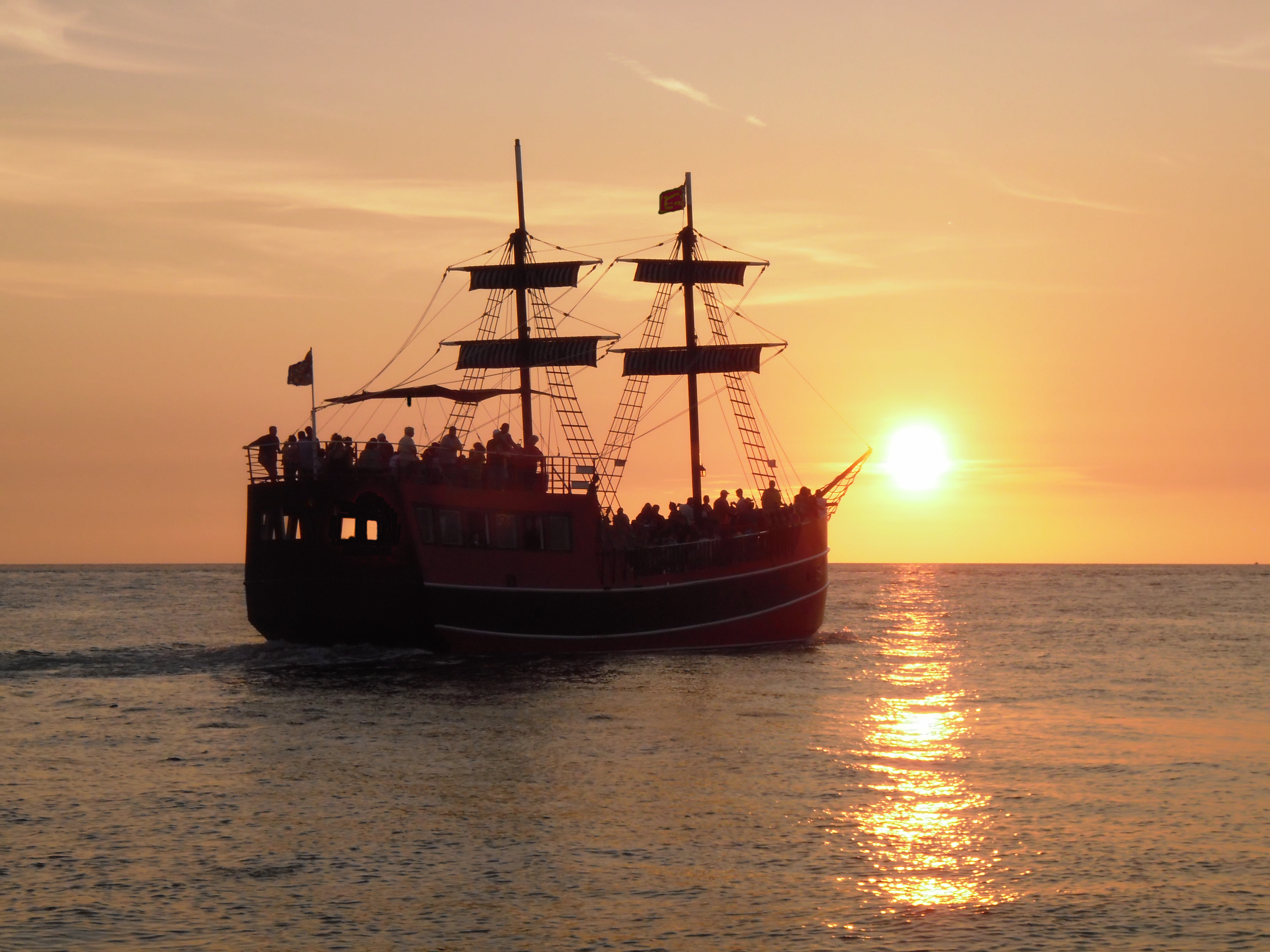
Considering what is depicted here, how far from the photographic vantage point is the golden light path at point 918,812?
14.7 meters

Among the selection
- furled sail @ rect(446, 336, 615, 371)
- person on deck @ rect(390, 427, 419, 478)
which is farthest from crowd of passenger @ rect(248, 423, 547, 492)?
furled sail @ rect(446, 336, 615, 371)

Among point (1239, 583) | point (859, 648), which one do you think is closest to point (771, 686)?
point (859, 648)

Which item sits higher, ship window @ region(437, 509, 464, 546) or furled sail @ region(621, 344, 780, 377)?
furled sail @ region(621, 344, 780, 377)

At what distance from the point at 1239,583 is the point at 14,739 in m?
160

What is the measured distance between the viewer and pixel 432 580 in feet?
116

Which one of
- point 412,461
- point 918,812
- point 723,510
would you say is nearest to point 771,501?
point 723,510

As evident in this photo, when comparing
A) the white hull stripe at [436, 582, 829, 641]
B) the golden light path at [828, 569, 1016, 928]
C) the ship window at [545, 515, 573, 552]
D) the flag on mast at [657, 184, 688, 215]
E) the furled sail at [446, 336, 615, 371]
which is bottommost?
the golden light path at [828, 569, 1016, 928]

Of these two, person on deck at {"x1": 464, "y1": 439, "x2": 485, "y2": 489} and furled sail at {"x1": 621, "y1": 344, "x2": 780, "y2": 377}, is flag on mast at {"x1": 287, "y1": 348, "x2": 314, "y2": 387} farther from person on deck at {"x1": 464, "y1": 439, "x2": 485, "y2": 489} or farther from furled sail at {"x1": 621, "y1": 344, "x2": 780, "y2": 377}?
furled sail at {"x1": 621, "y1": 344, "x2": 780, "y2": 377}

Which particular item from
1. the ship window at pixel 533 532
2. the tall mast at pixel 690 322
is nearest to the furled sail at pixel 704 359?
the tall mast at pixel 690 322

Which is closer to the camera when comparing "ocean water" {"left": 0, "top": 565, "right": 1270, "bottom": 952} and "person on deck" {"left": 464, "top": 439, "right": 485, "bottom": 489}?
"ocean water" {"left": 0, "top": 565, "right": 1270, "bottom": 952}

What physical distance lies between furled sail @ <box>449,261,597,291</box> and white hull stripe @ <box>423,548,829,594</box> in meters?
11.7

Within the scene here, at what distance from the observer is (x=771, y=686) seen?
3509 centimetres

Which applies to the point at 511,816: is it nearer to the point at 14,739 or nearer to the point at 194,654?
the point at 14,739

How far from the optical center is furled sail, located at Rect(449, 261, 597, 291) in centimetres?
4816
